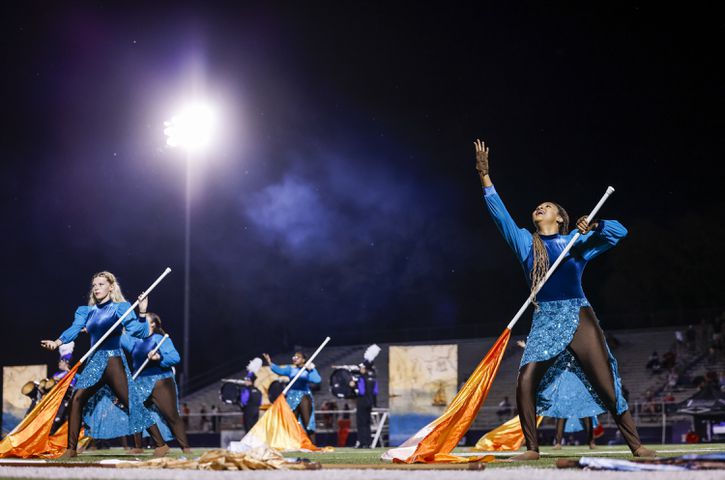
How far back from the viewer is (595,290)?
30828 mm

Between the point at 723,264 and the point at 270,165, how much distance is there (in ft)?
46.6

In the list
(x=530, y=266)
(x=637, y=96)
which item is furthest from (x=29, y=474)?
(x=637, y=96)

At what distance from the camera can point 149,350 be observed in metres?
11.1

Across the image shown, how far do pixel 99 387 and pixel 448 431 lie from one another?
3683 millimetres

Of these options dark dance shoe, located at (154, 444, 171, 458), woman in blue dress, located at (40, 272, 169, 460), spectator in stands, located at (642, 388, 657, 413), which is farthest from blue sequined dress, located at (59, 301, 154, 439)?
spectator in stands, located at (642, 388, 657, 413)

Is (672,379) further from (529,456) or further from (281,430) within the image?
(529,456)

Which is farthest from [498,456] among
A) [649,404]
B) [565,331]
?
[649,404]

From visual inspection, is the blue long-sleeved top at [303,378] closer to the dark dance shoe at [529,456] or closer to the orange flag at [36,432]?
the orange flag at [36,432]

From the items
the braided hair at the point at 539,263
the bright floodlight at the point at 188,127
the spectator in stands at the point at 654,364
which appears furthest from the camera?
the spectator in stands at the point at 654,364

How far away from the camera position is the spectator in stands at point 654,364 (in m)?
25.0

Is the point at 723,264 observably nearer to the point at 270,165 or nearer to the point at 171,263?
the point at 270,165

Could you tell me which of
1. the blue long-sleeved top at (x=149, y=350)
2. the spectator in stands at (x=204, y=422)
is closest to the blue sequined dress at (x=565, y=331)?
the blue long-sleeved top at (x=149, y=350)

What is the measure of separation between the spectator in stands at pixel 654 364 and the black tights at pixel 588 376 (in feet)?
63.5

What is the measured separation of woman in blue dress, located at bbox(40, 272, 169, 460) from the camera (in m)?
8.45
